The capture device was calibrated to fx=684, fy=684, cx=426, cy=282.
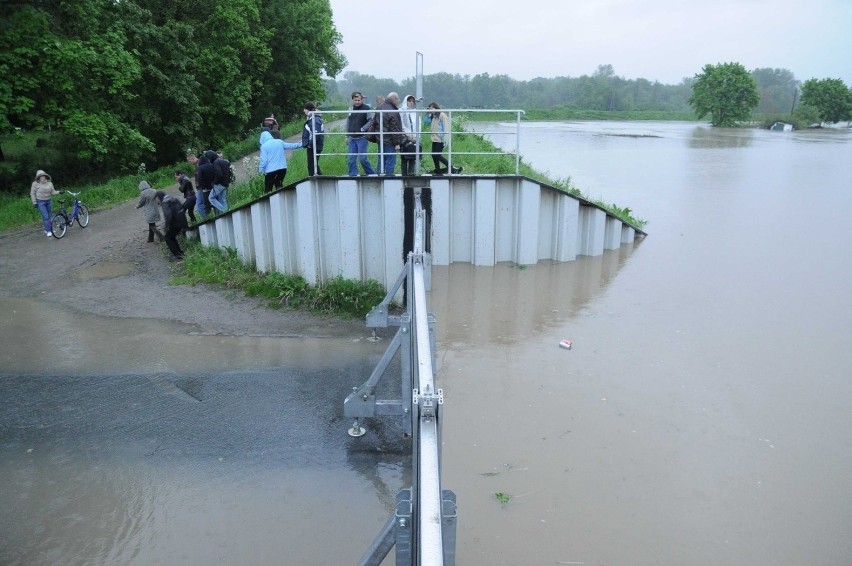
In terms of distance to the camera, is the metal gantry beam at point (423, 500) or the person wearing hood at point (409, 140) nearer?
the metal gantry beam at point (423, 500)

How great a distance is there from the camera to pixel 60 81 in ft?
58.9

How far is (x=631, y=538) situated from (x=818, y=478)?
2.21 meters

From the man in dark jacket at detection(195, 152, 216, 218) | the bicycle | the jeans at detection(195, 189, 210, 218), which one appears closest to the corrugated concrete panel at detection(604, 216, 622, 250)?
the man in dark jacket at detection(195, 152, 216, 218)

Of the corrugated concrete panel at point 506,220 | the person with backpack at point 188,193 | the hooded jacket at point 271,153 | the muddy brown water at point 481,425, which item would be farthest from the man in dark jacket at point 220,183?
the corrugated concrete panel at point 506,220

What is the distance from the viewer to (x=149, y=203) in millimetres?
13391

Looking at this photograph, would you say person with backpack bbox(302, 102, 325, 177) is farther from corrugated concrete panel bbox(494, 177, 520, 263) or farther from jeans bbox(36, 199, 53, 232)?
jeans bbox(36, 199, 53, 232)

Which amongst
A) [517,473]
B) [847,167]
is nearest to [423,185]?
[517,473]

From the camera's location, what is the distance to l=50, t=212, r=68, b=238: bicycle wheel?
1445 centimetres

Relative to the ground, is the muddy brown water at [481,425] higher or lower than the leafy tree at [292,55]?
lower

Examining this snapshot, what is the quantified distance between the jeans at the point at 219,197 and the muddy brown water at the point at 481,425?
1.60 m

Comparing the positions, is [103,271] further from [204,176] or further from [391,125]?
[391,125]

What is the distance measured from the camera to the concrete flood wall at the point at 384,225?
10859mm

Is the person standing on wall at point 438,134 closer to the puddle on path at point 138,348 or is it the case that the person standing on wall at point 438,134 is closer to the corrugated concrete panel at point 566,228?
the corrugated concrete panel at point 566,228

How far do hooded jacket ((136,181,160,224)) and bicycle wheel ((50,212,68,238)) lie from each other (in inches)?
95.5
